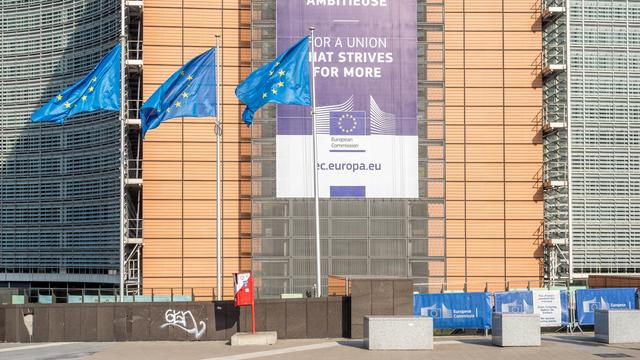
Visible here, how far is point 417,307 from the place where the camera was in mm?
34969

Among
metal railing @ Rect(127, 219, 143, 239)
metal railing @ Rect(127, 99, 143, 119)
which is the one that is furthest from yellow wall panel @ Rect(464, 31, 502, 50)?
metal railing @ Rect(127, 219, 143, 239)

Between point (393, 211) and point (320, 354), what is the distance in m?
23.5

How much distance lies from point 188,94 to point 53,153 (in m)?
39.4

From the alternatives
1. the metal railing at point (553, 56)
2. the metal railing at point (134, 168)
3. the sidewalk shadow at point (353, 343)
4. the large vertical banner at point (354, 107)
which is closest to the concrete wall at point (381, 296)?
the sidewalk shadow at point (353, 343)

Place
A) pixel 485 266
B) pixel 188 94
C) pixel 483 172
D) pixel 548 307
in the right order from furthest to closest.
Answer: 1. pixel 483 172
2. pixel 485 266
3. pixel 548 307
4. pixel 188 94

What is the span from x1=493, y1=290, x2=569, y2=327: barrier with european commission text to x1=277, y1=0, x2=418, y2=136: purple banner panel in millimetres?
18355

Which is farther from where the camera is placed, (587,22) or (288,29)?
(587,22)

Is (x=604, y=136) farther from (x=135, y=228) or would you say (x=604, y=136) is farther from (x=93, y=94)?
(x=93, y=94)

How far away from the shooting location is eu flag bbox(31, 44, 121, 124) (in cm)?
3256

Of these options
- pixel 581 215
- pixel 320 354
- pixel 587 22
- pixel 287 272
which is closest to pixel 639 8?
pixel 587 22

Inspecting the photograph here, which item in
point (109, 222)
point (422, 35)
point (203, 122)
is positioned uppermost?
point (422, 35)

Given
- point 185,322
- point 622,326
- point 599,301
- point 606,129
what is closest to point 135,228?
point 185,322

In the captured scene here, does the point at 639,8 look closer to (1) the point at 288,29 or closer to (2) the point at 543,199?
(2) the point at 543,199

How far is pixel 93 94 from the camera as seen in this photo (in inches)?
1303
